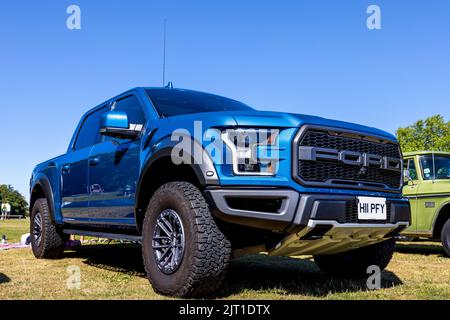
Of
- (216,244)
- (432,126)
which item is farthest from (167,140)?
(432,126)

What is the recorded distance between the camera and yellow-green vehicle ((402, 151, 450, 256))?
8562 millimetres

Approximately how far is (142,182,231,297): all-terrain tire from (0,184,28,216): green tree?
11008 cm

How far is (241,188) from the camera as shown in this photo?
3518 millimetres

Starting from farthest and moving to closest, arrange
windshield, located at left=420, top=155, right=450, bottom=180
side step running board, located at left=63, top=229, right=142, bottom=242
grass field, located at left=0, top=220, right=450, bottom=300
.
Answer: windshield, located at left=420, top=155, right=450, bottom=180, side step running board, located at left=63, top=229, right=142, bottom=242, grass field, located at left=0, top=220, right=450, bottom=300

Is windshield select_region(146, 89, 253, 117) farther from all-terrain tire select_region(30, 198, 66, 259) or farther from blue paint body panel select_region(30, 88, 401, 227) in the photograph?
all-terrain tire select_region(30, 198, 66, 259)

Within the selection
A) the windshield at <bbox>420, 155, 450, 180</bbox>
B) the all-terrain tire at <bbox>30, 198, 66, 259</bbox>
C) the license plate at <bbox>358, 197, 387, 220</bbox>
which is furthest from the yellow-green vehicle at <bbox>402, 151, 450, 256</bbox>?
the all-terrain tire at <bbox>30, 198, 66, 259</bbox>

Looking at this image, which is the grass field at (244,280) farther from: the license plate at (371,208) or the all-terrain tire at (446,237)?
the all-terrain tire at (446,237)

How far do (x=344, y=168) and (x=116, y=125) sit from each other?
208 cm

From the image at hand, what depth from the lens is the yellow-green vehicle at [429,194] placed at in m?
8.56

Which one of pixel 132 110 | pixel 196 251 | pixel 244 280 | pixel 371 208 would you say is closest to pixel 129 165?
pixel 132 110

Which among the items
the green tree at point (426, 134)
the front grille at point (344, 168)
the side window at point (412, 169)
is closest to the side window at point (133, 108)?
the front grille at point (344, 168)

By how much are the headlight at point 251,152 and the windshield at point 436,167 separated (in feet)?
21.1

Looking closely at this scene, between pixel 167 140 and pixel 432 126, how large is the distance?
42.1 meters
